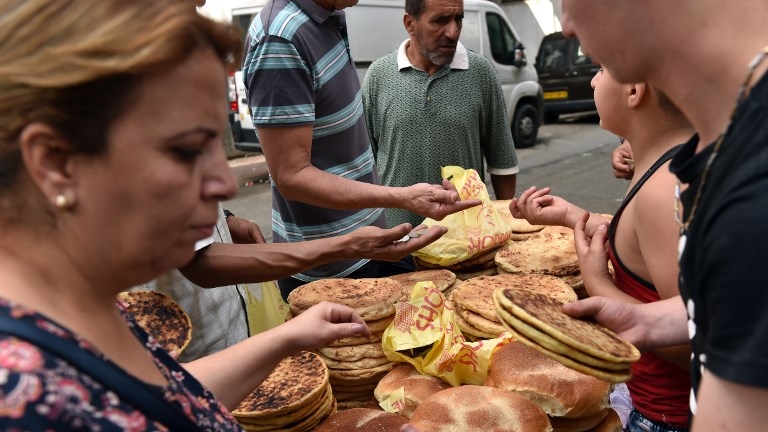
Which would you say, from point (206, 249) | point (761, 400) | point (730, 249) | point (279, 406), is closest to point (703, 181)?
point (730, 249)

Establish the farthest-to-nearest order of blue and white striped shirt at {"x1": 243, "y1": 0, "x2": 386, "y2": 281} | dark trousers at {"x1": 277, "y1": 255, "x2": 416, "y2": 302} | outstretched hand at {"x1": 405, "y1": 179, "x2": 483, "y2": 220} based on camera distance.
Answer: dark trousers at {"x1": 277, "y1": 255, "x2": 416, "y2": 302} < outstretched hand at {"x1": 405, "y1": 179, "x2": 483, "y2": 220} < blue and white striped shirt at {"x1": 243, "y1": 0, "x2": 386, "y2": 281}

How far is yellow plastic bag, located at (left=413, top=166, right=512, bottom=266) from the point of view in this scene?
9.07 feet

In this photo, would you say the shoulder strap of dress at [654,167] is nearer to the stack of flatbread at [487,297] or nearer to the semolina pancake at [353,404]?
the stack of flatbread at [487,297]

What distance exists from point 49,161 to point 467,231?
6.98 ft

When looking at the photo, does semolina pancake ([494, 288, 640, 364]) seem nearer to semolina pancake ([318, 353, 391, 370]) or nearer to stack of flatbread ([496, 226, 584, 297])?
semolina pancake ([318, 353, 391, 370])

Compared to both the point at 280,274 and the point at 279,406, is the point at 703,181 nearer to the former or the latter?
the point at 279,406

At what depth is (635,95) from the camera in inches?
68.8

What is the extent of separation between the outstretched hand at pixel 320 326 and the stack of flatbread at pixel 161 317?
409mm

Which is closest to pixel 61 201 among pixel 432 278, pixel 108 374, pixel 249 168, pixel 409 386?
pixel 108 374

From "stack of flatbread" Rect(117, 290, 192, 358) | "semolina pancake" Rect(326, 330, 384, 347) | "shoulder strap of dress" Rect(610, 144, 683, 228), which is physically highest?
"shoulder strap of dress" Rect(610, 144, 683, 228)

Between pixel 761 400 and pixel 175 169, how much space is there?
0.84m

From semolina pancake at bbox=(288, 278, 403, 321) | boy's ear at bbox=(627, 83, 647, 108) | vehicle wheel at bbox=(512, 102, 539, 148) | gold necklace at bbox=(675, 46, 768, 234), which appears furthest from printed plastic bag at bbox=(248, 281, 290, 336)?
vehicle wheel at bbox=(512, 102, 539, 148)

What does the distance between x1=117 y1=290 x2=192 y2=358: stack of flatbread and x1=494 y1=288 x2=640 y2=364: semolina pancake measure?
38.8 inches

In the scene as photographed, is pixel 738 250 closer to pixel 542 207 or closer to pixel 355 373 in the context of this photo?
pixel 355 373
